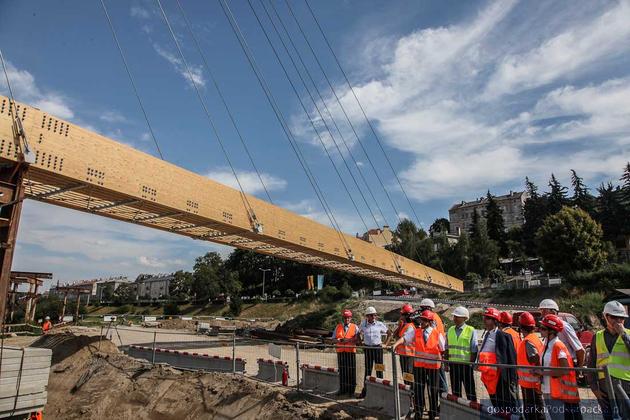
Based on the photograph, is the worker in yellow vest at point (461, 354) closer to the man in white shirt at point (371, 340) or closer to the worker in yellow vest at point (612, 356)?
the worker in yellow vest at point (612, 356)

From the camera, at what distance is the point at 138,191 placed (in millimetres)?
11414

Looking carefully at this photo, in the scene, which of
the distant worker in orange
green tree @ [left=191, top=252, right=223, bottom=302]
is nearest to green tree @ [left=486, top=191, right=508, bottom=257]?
green tree @ [left=191, top=252, right=223, bottom=302]

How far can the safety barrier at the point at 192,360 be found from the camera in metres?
11.8

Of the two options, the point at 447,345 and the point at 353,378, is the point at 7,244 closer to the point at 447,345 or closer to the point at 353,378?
the point at 353,378

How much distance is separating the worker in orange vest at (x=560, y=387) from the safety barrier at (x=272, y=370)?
6261 millimetres

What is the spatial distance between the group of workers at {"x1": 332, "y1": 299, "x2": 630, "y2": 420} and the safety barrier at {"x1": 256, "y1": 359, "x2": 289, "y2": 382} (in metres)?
3.39

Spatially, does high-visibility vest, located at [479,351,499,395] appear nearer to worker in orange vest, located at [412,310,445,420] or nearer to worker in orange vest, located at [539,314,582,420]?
worker in orange vest, located at [539,314,582,420]

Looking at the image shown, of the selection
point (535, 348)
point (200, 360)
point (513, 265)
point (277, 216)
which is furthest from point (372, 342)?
point (513, 265)

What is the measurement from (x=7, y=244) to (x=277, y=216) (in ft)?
33.8

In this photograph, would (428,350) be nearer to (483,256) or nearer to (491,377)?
(491,377)

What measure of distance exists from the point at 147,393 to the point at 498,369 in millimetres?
9110

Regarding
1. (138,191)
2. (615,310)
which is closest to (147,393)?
(138,191)

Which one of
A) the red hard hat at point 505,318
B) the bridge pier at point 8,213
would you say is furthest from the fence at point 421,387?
the bridge pier at point 8,213

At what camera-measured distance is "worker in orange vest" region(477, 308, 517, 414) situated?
18.0 feet
